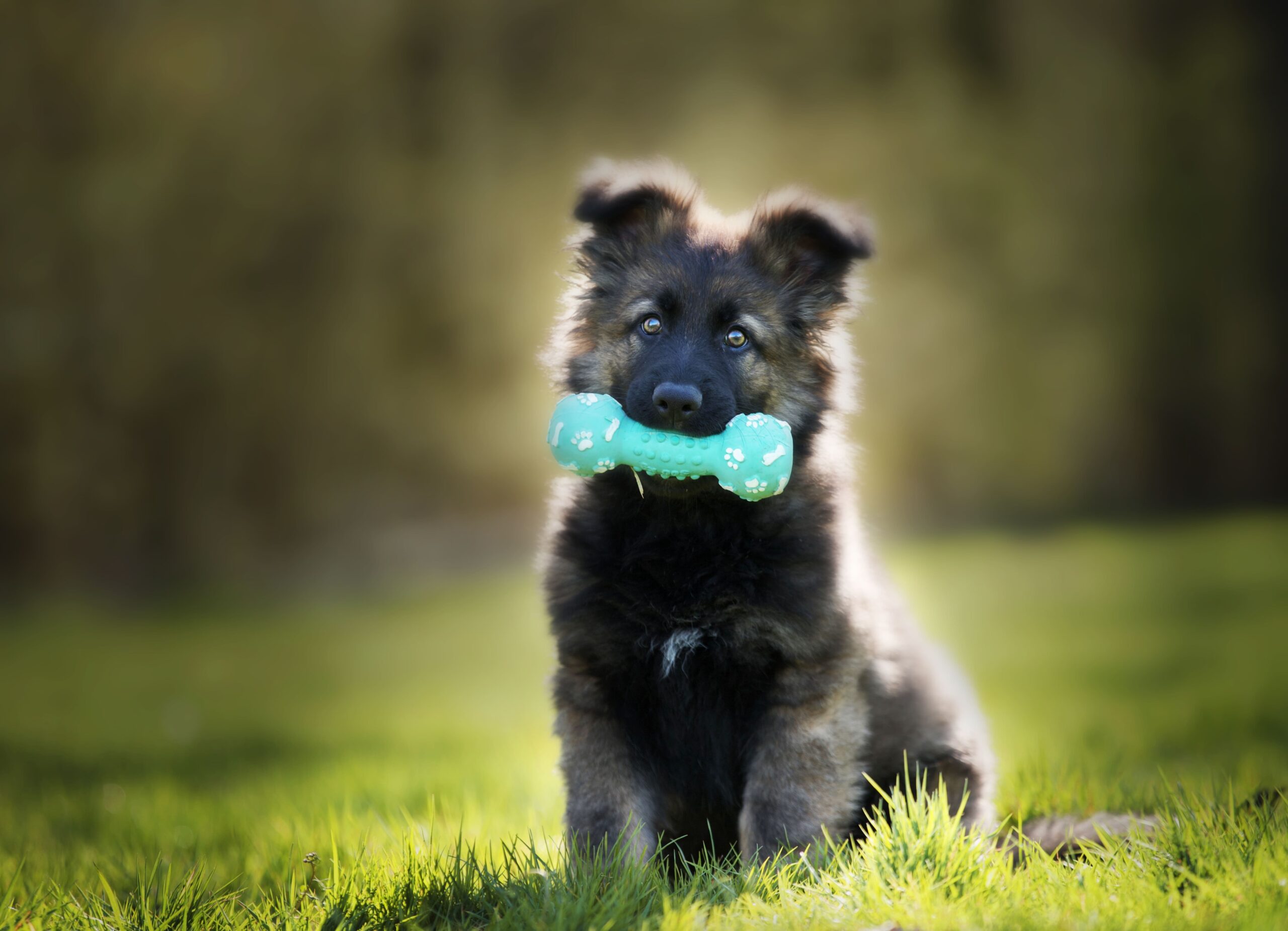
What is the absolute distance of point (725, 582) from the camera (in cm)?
343

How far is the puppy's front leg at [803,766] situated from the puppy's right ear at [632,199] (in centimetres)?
165

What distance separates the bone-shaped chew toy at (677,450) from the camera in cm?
326

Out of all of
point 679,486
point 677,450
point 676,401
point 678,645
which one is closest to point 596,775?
point 678,645

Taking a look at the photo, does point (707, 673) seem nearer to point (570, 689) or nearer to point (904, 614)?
point (570, 689)

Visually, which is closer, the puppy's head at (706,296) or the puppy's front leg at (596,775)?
the puppy's front leg at (596,775)

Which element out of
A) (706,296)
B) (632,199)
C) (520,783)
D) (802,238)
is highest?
(632,199)

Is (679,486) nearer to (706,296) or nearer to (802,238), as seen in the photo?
(706,296)

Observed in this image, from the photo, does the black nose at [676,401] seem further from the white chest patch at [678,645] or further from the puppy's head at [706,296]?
the white chest patch at [678,645]

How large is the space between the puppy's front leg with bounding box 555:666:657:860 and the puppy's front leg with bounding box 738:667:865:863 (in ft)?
1.08

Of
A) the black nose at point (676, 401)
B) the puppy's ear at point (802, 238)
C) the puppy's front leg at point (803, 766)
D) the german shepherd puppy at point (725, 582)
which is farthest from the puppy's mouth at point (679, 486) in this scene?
the puppy's ear at point (802, 238)

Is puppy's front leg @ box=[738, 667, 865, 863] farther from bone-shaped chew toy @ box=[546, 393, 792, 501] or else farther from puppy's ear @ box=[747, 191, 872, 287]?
puppy's ear @ box=[747, 191, 872, 287]

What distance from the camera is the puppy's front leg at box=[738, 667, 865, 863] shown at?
3.28m

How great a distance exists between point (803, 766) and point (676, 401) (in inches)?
45.5

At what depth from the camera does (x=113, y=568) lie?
12.6 meters
